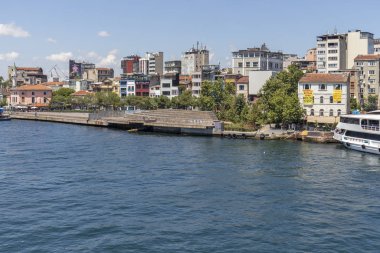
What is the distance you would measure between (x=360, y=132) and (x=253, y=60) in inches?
2638

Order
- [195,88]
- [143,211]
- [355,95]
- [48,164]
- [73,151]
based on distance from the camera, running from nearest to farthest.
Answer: [143,211]
[48,164]
[73,151]
[355,95]
[195,88]

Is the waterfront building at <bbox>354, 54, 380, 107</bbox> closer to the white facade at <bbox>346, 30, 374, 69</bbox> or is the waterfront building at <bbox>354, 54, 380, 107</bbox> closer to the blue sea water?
the white facade at <bbox>346, 30, 374, 69</bbox>

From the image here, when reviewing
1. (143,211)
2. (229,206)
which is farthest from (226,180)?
(143,211)

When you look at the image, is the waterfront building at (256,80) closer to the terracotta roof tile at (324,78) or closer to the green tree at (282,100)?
the green tree at (282,100)

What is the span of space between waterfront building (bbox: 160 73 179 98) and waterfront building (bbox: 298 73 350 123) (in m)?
53.6

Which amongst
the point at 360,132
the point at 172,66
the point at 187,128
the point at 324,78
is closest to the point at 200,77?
the point at 187,128

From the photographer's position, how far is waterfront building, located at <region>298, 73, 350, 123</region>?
266 feet

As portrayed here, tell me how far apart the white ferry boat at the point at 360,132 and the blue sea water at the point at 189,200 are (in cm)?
181

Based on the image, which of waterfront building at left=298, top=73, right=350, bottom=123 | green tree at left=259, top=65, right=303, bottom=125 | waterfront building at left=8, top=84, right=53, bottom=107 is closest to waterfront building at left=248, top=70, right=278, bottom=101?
green tree at left=259, top=65, right=303, bottom=125

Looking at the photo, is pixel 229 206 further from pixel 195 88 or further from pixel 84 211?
pixel 195 88

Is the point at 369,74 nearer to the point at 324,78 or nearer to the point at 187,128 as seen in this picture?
the point at 324,78

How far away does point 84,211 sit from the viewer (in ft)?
112

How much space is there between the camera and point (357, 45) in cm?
12925

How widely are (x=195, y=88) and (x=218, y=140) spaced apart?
50465 mm
